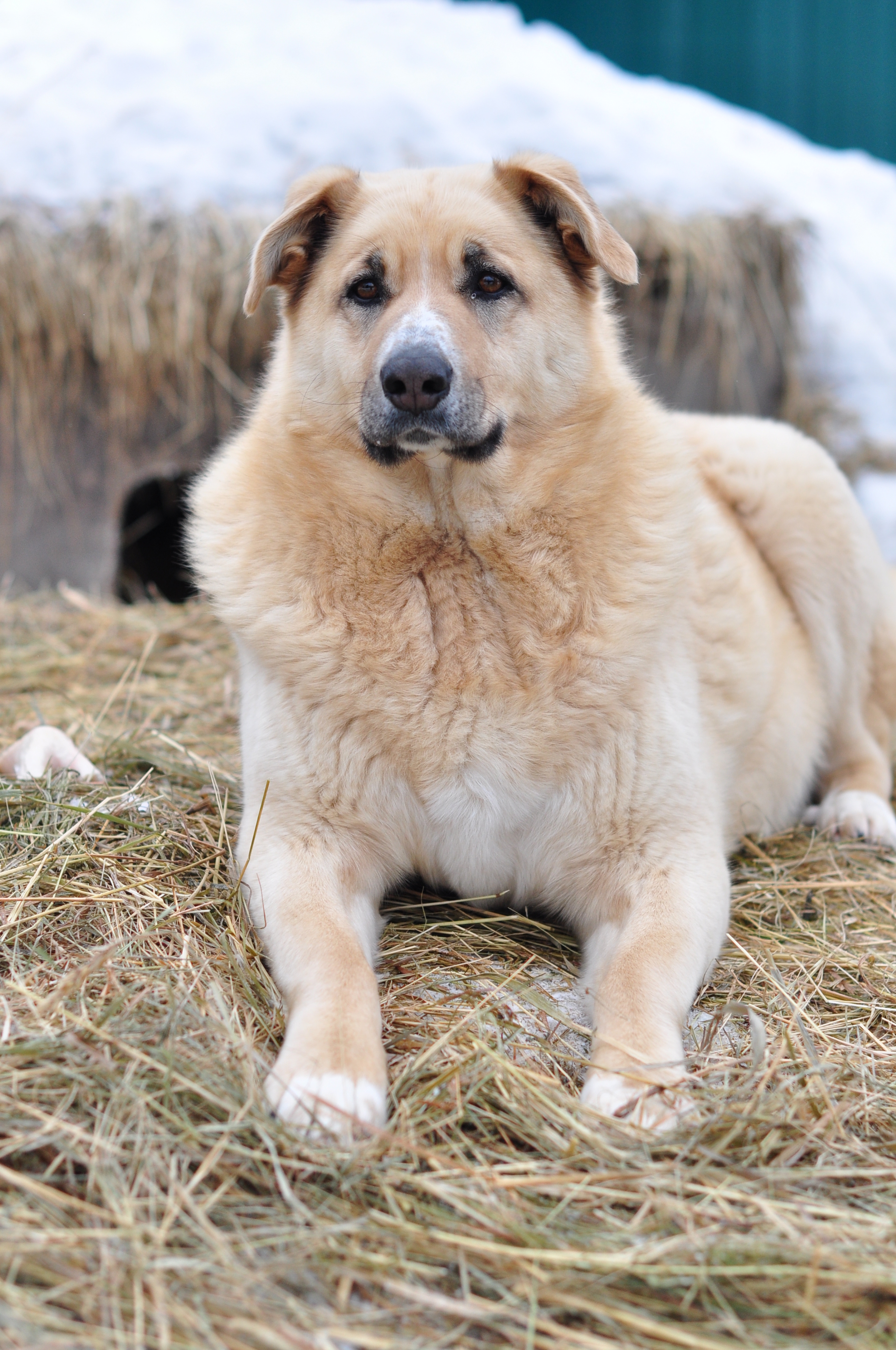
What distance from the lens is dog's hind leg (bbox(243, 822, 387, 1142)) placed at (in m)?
1.53

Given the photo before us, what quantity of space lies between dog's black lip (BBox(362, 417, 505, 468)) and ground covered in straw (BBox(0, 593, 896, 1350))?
891 mm

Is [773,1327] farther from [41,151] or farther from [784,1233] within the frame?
[41,151]

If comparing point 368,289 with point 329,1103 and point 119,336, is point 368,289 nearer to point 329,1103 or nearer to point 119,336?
point 329,1103

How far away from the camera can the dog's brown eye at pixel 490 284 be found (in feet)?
7.31

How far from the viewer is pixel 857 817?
116 inches

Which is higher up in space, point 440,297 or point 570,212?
point 570,212

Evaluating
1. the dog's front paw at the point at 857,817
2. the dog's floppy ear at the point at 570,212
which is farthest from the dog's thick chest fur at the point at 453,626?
the dog's front paw at the point at 857,817

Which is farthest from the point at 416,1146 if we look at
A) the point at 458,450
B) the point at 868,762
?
the point at 868,762

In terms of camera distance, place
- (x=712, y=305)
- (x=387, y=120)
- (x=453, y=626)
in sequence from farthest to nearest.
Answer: (x=387, y=120) → (x=712, y=305) → (x=453, y=626)

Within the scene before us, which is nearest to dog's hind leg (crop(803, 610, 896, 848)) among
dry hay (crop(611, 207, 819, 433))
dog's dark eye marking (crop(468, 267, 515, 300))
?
dog's dark eye marking (crop(468, 267, 515, 300))

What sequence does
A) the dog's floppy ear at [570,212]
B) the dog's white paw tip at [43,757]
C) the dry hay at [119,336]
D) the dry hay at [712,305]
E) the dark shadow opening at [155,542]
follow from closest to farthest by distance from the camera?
the dog's floppy ear at [570,212] → the dog's white paw tip at [43,757] → the dry hay at [119,336] → the dry hay at [712,305] → the dark shadow opening at [155,542]

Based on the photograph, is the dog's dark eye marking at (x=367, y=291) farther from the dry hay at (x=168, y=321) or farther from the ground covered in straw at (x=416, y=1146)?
the dry hay at (x=168, y=321)

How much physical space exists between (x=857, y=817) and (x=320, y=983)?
1.82 meters

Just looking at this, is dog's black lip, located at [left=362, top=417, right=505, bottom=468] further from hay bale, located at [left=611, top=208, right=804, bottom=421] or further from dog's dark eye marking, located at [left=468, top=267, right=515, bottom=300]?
hay bale, located at [left=611, top=208, right=804, bottom=421]
